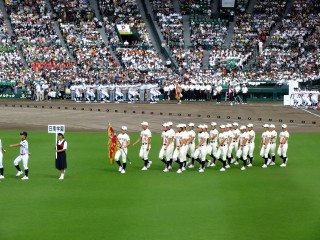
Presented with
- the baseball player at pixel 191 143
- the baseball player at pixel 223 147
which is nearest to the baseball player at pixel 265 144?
the baseball player at pixel 223 147

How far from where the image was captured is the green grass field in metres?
21.3

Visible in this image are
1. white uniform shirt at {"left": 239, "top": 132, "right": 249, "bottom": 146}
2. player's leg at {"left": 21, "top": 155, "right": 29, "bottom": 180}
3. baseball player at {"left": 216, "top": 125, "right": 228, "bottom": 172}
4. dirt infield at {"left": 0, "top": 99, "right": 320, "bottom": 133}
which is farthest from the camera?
dirt infield at {"left": 0, "top": 99, "right": 320, "bottom": 133}

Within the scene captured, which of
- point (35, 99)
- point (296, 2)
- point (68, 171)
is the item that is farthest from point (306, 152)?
point (296, 2)

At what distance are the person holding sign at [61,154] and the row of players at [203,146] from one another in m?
2.95

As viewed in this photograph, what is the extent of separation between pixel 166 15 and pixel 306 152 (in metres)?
46.8

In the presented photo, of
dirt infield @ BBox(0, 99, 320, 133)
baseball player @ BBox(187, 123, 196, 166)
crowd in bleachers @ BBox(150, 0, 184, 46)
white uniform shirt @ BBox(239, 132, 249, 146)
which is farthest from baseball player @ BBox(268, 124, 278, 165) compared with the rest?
crowd in bleachers @ BBox(150, 0, 184, 46)

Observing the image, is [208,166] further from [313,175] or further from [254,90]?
[254,90]

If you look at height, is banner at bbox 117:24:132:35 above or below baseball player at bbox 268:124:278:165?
above

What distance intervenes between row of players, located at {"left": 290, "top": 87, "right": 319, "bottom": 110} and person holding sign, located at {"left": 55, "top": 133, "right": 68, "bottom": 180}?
40.0m

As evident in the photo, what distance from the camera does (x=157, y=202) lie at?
25.3 metres

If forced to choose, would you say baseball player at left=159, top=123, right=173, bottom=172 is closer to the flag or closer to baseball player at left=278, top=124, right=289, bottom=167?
the flag

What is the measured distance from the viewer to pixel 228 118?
180 feet

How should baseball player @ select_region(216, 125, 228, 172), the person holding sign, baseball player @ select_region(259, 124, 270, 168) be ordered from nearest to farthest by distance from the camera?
the person holding sign, baseball player @ select_region(216, 125, 228, 172), baseball player @ select_region(259, 124, 270, 168)

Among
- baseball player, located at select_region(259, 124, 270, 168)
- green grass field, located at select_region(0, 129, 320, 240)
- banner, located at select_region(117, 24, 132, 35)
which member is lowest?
green grass field, located at select_region(0, 129, 320, 240)
